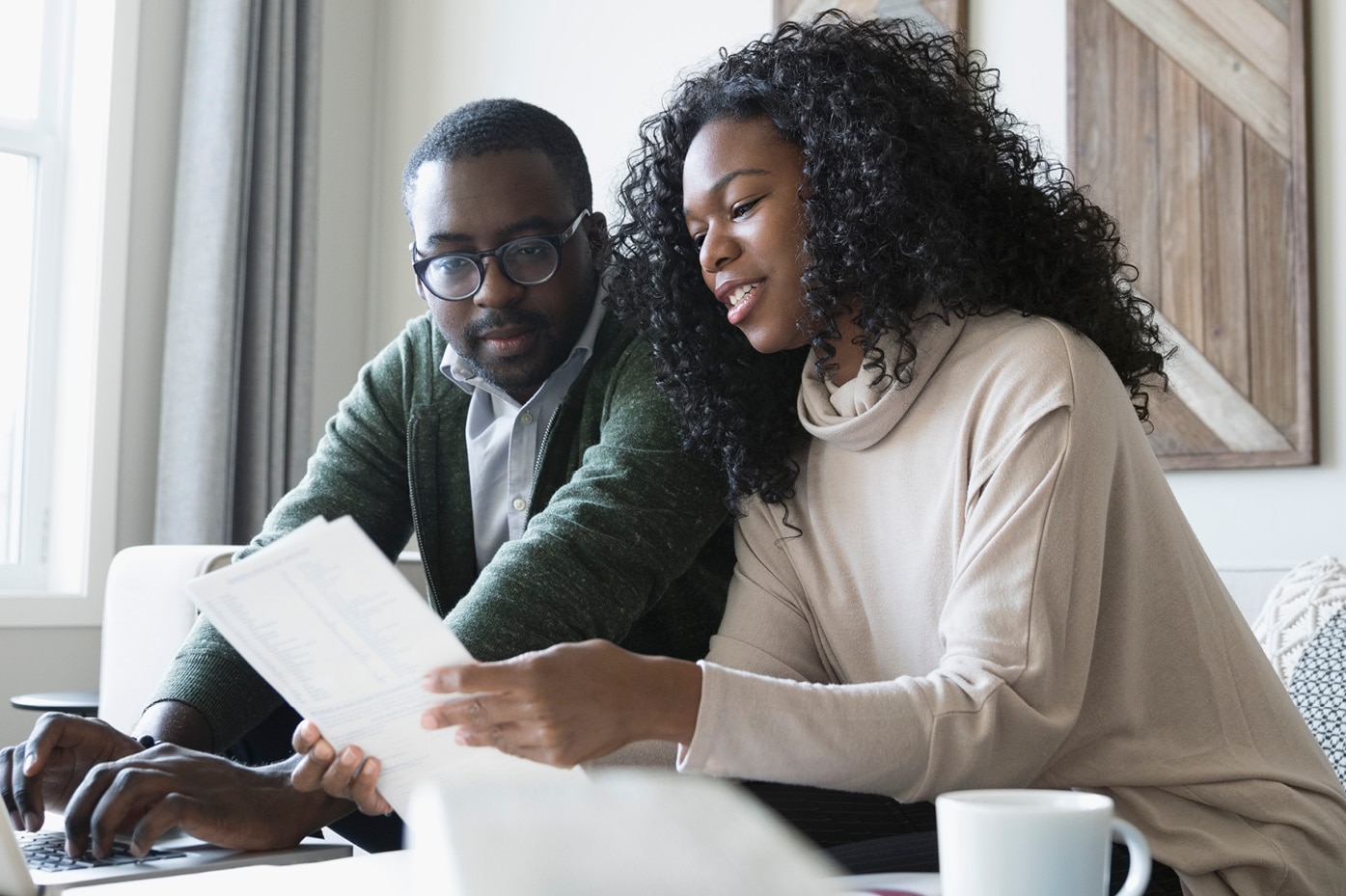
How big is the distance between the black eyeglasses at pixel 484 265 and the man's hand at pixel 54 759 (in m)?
0.64

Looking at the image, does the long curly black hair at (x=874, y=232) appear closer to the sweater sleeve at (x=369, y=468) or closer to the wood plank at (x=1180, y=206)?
the sweater sleeve at (x=369, y=468)

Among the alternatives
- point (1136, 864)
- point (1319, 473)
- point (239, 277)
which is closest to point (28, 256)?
point (239, 277)

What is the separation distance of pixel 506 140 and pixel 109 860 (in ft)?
3.12

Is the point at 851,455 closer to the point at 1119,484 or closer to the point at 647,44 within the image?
the point at 1119,484

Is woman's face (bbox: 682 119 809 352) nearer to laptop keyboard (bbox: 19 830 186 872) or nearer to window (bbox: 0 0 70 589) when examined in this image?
laptop keyboard (bbox: 19 830 186 872)

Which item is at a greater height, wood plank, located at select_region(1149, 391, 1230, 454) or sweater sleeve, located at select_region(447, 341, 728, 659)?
wood plank, located at select_region(1149, 391, 1230, 454)

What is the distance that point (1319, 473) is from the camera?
2.13m

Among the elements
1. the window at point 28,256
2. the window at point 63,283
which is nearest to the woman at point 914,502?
Result: the window at point 63,283

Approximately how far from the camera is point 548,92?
3.51 metres

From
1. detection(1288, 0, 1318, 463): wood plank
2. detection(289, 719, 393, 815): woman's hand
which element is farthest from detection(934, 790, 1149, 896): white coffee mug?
detection(1288, 0, 1318, 463): wood plank

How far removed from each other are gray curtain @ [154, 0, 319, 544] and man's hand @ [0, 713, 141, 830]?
2.09m

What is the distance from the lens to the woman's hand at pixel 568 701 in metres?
0.93

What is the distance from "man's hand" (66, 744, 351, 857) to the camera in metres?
1.05

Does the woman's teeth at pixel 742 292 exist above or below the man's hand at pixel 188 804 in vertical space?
above
